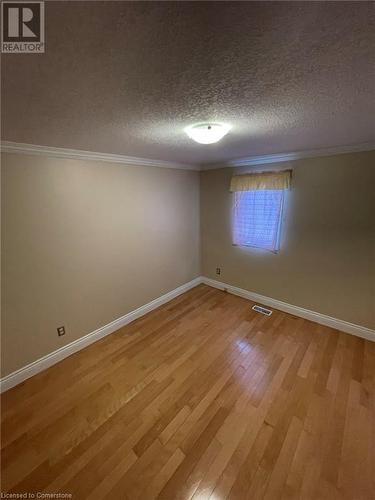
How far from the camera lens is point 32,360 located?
2.03 meters

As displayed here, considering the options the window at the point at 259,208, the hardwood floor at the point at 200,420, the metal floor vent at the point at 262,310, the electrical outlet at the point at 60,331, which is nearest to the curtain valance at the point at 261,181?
the window at the point at 259,208

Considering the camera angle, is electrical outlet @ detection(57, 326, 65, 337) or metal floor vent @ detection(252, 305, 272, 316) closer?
electrical outlet @ detection(57, 326, 65, 337)

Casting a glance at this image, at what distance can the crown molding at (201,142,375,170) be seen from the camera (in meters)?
2.18

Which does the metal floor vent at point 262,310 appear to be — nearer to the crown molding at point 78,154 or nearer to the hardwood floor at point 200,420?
the hardwood floor at point 200,420

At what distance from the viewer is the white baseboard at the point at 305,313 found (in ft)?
A: 8.04

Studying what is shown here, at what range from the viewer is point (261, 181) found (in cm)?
288

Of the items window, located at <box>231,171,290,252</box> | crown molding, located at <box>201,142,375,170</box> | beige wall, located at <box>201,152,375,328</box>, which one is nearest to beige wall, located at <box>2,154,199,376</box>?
crown molding, located at <box>201,142,375,170</box>

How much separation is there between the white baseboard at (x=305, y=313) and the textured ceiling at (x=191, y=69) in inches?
85.4

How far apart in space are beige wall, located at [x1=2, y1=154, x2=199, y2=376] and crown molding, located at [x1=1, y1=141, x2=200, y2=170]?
51 mm

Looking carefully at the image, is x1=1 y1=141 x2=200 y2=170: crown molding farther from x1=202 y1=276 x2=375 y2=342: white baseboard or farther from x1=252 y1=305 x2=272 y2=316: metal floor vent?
x1=252 y1=305 x2=272 y2=316: metal floor vent

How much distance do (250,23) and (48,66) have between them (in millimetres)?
704

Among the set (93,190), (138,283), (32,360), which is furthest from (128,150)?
(32,360)

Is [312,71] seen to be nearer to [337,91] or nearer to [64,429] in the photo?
[337,91]

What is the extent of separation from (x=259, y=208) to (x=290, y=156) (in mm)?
742
